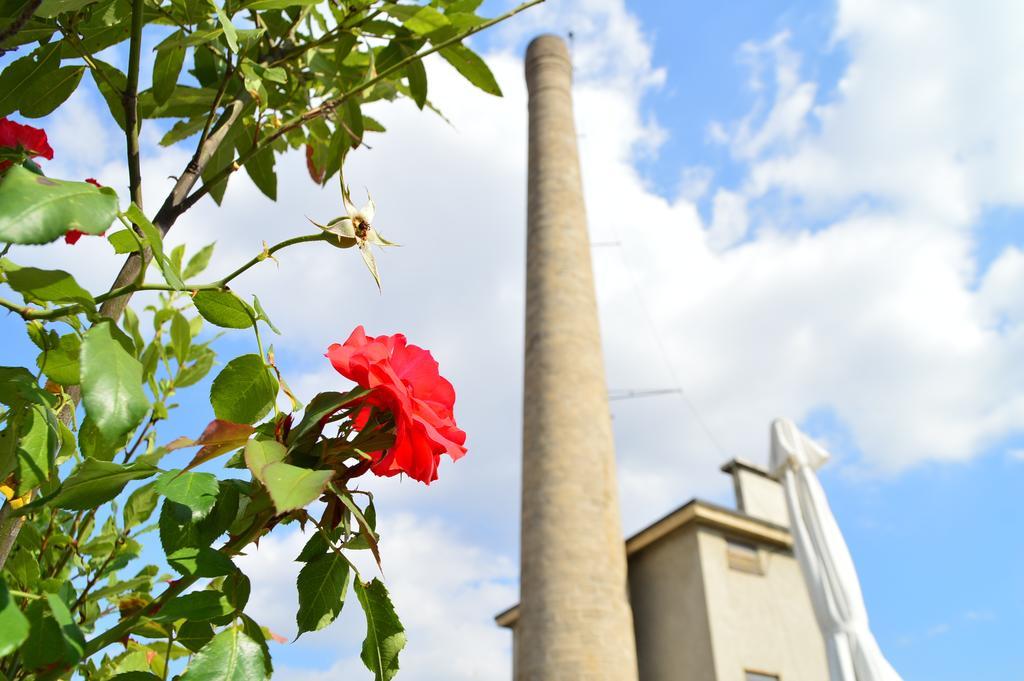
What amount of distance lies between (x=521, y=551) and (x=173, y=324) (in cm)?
660

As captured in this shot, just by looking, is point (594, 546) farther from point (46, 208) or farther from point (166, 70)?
point (46, 208)

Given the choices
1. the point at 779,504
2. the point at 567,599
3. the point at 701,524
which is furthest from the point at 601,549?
the point at 779,504

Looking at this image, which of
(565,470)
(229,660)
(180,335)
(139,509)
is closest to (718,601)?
(565,470)

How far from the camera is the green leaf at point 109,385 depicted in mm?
445

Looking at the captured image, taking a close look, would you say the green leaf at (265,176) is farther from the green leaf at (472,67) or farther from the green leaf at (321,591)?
the green leaf at (321,591)

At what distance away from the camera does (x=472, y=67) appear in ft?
3.13

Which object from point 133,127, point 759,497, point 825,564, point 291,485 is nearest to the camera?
point 291,485

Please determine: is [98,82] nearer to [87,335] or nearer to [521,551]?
[87,335]

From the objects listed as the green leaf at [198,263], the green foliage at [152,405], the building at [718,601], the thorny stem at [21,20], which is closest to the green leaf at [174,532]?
the green foliage at [152,405]

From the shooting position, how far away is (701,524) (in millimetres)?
9234

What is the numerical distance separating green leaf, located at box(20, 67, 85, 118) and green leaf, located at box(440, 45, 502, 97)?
41 centimetres

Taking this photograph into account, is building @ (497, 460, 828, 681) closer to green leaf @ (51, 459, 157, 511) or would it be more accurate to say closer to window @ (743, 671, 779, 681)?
window @ (743, 671, 779, 681)

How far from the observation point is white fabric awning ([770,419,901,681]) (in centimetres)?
641

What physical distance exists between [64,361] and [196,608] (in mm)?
236
